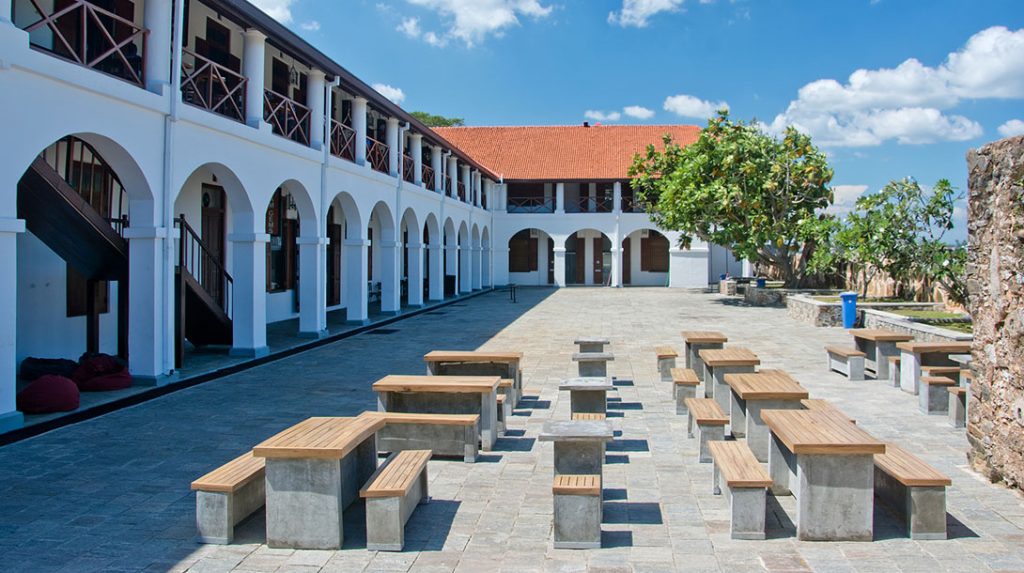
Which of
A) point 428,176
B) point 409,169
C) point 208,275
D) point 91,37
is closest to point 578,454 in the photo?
point 91,37

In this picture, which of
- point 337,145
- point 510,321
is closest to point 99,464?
point 337,145

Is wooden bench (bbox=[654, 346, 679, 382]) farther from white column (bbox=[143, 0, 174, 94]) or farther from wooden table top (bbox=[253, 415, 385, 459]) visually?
white column (bbox=[143, 0, 174, 94])

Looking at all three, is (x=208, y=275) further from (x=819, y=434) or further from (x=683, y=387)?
(x=819, y=434)

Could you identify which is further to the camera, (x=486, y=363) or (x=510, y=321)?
(x=510, y=321)

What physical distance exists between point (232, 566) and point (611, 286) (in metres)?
33.4

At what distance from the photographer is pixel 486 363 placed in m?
8.59

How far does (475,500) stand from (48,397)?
496cm

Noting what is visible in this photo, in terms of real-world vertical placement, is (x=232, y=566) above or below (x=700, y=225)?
below

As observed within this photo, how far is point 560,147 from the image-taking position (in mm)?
39594

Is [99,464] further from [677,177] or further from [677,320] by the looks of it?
[677,177]

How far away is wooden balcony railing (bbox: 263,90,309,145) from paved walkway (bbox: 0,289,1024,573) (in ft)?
15.8

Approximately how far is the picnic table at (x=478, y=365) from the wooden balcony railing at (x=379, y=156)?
10.2 m

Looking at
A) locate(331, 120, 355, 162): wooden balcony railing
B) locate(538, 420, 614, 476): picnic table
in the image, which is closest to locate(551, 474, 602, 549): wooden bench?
locate(538, 420, 614, 476): picnic table

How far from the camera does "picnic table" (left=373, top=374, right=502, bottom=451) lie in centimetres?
662
